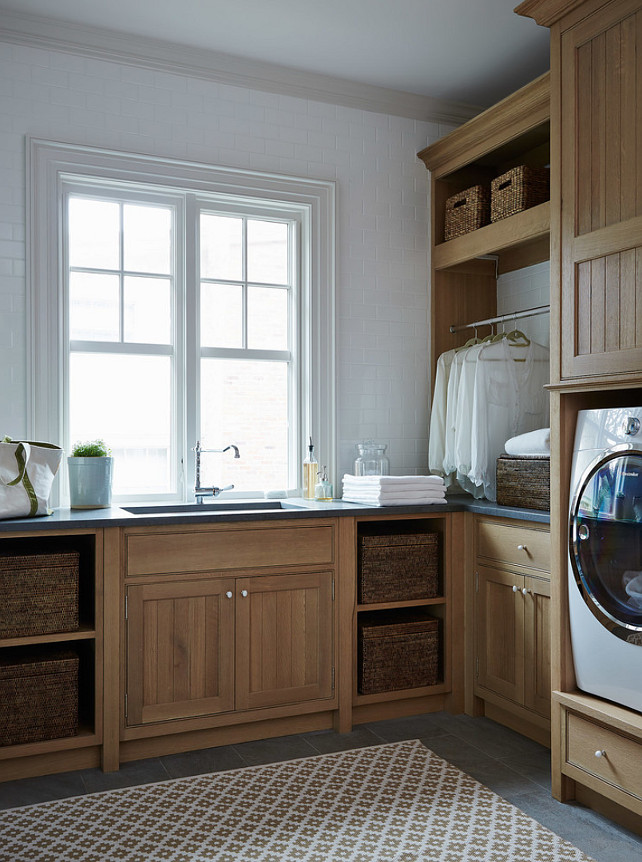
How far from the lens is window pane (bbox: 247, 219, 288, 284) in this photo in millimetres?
3895

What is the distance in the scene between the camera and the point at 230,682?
10.1 feet

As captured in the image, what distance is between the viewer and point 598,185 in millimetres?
2506

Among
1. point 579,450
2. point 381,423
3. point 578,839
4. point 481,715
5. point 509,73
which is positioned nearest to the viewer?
point 578,839

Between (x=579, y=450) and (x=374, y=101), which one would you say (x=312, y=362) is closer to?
(x=374, y=101)

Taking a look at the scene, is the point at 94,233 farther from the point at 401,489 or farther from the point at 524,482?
the point at 524,482

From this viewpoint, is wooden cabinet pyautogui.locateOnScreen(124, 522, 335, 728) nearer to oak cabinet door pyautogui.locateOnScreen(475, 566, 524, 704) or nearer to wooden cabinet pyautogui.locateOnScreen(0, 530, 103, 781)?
wooden cabinet pyautogui.locateOnScreen(0, 530, 103, 781)

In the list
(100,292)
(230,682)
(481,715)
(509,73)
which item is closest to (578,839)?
(481,715)

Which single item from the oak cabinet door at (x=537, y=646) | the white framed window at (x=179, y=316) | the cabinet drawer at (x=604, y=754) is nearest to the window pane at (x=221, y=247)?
the white framed window at (x=179, y=316)

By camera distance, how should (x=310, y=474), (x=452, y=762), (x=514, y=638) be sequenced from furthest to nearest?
(x=310, y=474) → (x=514, y=638) → (x=452, y=762)

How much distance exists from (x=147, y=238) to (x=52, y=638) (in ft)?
6.15

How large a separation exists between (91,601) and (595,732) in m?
1.93

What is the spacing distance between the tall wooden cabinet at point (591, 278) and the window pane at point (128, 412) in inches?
73.0

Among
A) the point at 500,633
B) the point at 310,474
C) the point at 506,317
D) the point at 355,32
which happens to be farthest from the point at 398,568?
the point at 355,32

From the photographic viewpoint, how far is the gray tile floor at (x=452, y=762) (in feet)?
8.05
